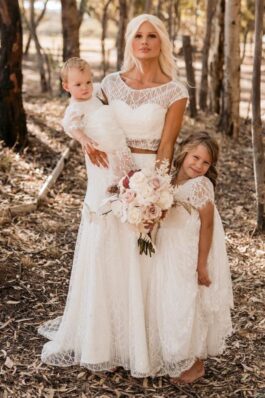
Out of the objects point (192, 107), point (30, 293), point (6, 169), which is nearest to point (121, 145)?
point (30, 293)

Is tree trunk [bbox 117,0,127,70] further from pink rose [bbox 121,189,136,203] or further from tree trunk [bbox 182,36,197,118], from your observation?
pink rose [bbox 121,189,136,203]

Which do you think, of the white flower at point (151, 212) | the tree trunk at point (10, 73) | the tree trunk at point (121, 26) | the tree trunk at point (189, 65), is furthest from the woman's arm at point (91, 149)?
the tree trunk at point (121, 26)

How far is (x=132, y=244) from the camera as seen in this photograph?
12.1 ft

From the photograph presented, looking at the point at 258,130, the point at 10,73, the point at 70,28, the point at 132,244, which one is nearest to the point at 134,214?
the point at 132,244

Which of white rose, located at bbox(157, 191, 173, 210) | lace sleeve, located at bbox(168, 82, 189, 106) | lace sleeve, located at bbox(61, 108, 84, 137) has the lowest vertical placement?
white rose, located at bbox(157, 191, 173, 210)

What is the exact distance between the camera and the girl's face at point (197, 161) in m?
3.57

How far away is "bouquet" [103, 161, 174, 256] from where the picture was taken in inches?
129

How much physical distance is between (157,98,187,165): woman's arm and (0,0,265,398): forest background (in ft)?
4.77

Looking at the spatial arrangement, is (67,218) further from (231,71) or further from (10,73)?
(231,71)

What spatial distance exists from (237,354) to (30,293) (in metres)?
1.76

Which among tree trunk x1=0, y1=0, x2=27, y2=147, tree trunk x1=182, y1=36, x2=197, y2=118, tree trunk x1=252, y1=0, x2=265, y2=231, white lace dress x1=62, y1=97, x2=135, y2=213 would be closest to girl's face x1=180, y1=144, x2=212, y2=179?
white lace dress x1=62, y1=97, x2=135, y2=213

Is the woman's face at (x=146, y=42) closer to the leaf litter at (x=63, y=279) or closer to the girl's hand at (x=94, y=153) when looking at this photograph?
the girl's hand at (x=94, y=153)

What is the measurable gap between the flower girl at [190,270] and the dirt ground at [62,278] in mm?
332

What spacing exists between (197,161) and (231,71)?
6.65 meters
